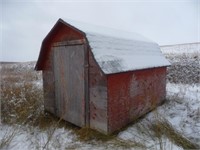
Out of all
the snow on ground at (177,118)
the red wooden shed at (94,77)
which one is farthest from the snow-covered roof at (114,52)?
the snow on ground at (177,118)

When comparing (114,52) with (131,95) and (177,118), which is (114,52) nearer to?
(131,95)

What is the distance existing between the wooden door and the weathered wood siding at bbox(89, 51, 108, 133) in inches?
11.5

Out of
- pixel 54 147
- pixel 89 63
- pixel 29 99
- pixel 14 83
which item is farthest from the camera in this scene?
pixel 14 83

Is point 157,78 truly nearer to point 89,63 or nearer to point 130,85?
point 130,85

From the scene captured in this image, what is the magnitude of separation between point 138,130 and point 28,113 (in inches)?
149

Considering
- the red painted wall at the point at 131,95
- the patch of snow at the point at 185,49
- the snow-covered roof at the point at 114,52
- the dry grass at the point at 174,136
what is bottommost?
the dry grass at the point at 174,136

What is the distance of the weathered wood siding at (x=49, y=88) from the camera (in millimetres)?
6879

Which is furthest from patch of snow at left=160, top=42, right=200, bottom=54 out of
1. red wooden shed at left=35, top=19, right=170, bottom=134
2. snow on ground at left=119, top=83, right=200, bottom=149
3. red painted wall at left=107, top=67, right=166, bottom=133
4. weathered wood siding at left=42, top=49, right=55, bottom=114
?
weathered wood siding at left=42, top=49, right=55, bottom=114

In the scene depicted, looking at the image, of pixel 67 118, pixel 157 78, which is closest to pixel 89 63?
pixel 67 118

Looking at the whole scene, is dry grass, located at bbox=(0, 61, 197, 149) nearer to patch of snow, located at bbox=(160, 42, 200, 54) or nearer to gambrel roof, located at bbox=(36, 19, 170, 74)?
gambrel roof, located at bbox=(36, 19, 170, 74)

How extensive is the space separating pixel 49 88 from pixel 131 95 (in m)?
3.10

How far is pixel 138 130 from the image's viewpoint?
5.32 meters

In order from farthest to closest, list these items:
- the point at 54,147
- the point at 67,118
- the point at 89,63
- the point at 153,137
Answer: the point at 67,118
the point at 89,63
the point at 153,137
the point at 54,147

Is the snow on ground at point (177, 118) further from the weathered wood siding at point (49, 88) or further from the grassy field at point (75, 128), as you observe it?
the weathered wood siding at point (49, 88)
